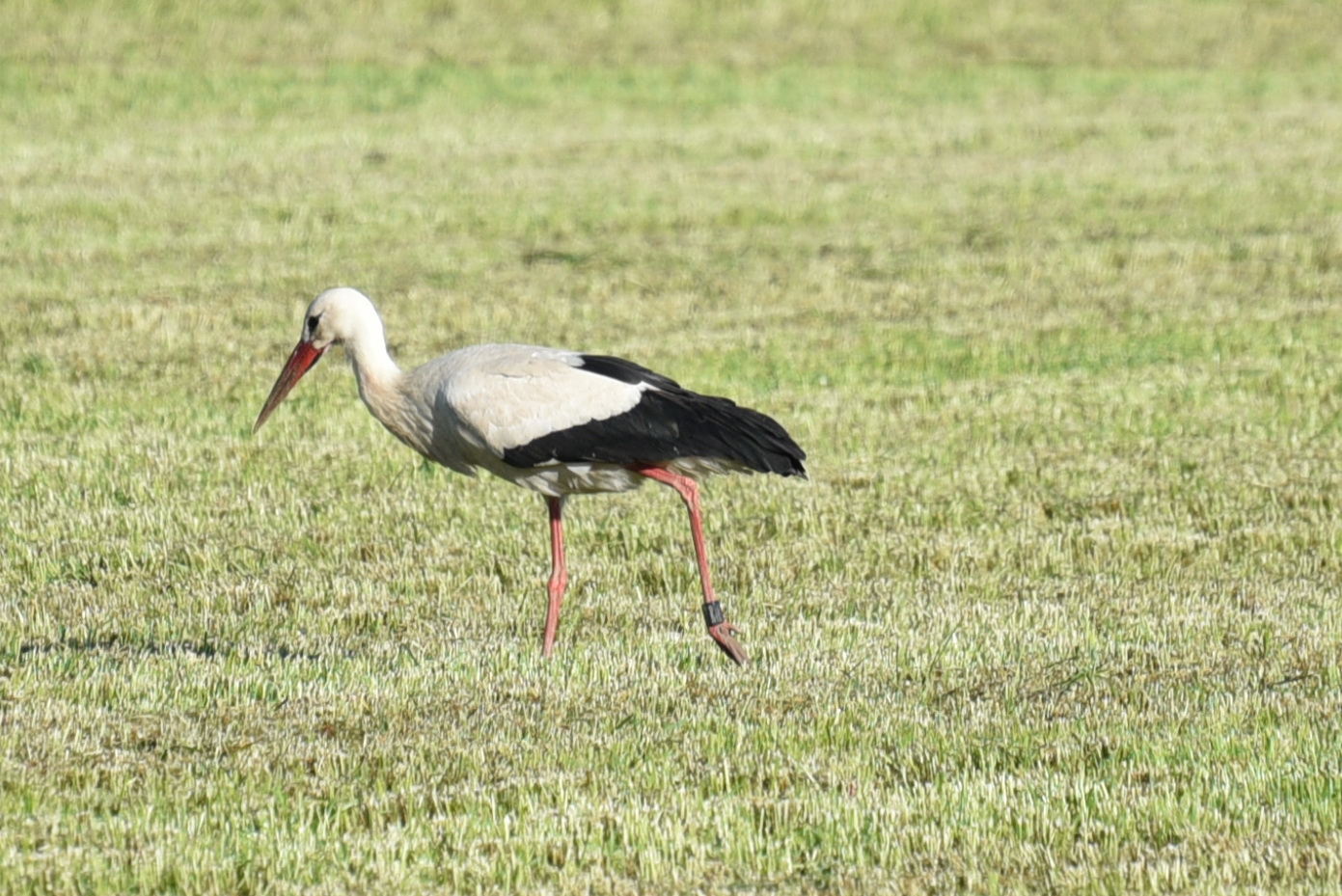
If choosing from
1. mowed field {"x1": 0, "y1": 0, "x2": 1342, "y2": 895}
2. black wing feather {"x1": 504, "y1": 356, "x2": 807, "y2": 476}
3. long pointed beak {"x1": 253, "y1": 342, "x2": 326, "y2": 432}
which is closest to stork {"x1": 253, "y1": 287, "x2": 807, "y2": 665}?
black wing feather {"x1": 504, "y1": 356, "x2": 807, "y2": 476}

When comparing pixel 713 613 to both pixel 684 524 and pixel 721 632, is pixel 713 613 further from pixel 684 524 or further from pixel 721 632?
pixel 684 524

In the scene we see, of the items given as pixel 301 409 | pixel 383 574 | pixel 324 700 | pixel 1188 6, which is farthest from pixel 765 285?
pixel 1188 6

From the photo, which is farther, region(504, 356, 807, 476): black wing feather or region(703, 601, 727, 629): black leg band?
region(504, 356, 807, 476): black wing feather

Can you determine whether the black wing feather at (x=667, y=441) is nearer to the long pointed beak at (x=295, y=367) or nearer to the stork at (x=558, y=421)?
the stork at (x=558, y=421)

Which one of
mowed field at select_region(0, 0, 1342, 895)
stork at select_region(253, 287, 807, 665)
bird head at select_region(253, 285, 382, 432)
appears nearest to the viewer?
mowed field at select_region(0, 0, 1342, 895)

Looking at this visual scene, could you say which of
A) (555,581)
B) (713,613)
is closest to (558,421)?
(555,581)

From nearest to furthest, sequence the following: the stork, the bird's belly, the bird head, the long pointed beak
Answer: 1. the stork
2. the bird's belly
3. the bird head
4. the long pointed beak

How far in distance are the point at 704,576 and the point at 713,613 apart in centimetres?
23

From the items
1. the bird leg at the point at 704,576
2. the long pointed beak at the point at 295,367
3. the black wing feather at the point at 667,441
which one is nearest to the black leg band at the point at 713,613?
the bird leg at the point at 704,576

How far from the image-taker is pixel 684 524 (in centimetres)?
1002

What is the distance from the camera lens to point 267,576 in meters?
9.00

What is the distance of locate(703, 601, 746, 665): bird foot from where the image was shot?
760cm

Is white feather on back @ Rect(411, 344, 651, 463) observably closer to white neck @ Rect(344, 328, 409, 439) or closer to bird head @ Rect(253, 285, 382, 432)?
white neck @ Rect(344, 328, 409, 439)

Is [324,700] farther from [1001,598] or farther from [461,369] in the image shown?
[1001,598]
